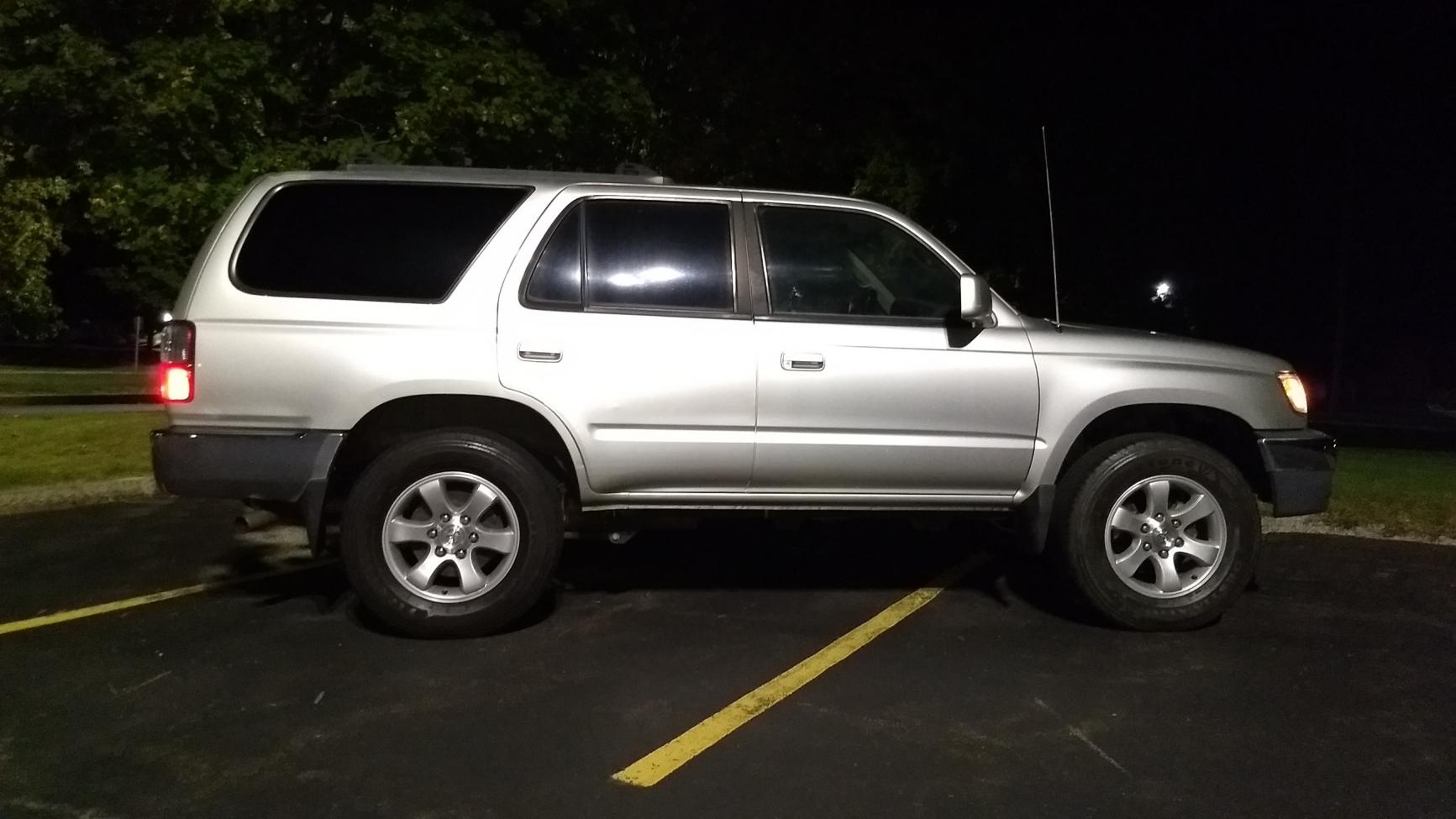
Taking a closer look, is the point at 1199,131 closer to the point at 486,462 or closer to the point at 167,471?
the point at 486,462

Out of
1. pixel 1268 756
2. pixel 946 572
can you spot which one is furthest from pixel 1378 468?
pixel 1268 756

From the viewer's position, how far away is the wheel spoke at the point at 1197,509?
200 inches

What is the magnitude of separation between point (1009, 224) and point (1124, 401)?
6003 millimetres

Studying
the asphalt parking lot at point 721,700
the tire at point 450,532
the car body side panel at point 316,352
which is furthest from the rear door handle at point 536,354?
the asphalt parking lot at point 721,700

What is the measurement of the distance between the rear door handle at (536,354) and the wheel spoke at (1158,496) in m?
2.78

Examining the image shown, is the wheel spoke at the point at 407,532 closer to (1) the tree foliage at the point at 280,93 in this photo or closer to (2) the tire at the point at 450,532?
(2) the tire at the point at 450,532

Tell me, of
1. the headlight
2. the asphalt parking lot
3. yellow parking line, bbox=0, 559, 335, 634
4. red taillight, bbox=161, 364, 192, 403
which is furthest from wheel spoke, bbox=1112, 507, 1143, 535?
yellow parking line, bbox=0, 559, 335, 634

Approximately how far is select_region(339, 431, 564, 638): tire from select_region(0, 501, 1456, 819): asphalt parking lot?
160mm

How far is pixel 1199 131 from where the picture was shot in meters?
11.9

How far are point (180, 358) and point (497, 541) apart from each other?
1.50m

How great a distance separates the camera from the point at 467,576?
187 inches

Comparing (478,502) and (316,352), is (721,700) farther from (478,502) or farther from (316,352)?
(316,352)

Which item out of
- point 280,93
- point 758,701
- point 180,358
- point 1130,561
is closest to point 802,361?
point 758,701

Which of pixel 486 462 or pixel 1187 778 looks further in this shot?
pixel 486 462
